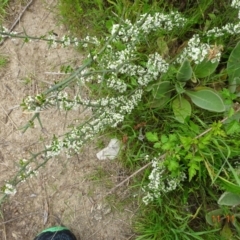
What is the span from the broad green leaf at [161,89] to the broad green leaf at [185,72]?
0.23ft

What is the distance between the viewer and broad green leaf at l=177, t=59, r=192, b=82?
203 cm

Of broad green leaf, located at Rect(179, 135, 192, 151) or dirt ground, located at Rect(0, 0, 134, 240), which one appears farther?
dirt ground, located at Rect(0, 0, 134, 240)

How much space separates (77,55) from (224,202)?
49.1 inches

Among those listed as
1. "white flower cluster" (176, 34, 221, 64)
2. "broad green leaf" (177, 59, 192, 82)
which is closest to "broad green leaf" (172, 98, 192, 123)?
"broad green leaf" (177, 59, 192, 82)

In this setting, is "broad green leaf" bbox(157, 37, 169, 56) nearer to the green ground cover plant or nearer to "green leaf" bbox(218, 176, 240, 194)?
the green ground cover plant

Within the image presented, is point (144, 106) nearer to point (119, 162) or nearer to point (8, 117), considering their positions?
point (119, 162)

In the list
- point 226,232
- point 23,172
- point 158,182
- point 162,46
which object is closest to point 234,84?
point 162,46

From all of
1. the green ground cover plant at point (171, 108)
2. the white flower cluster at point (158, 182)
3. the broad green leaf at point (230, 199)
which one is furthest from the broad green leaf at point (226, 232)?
the white flower cluster at point (158, 182)

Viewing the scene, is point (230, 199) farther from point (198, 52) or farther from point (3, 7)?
point (3, 7)

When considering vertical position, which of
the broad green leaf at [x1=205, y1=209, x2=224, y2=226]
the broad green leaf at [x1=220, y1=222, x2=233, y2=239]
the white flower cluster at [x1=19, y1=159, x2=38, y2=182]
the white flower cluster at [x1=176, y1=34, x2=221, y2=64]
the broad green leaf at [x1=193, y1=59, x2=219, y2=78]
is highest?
the white flower cluster at [x1=176, y1=34, x2=221, y2=64]

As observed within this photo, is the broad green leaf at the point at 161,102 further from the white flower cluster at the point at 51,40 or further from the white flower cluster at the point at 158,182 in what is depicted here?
the white flower cluster at the point at 51,40

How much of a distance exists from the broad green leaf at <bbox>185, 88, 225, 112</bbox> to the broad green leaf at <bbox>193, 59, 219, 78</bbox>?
8 centimetres

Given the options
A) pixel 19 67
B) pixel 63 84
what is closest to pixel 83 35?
pixel 19 67

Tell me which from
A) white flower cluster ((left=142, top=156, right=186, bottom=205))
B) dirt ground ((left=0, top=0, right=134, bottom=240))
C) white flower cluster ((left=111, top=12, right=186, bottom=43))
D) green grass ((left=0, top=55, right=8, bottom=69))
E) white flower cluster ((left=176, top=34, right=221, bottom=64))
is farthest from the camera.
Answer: green grass ((left=0, top=55, right=8, bottom=69))
